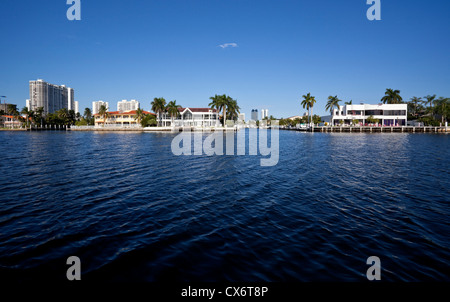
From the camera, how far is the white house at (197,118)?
124812 mm

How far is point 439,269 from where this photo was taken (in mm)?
7086

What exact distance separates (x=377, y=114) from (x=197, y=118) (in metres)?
90.6

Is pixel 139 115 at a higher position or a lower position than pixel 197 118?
higher

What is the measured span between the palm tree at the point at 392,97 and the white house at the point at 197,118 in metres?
90.0

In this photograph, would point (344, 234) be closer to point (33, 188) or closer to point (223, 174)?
point (223, 174)

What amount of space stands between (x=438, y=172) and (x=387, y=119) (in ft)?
390

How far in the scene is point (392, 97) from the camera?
5020 inches

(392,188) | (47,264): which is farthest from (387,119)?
(47,264)

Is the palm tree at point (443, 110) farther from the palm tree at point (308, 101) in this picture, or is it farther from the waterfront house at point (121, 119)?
Result: the waterfront house at point (121, 119)

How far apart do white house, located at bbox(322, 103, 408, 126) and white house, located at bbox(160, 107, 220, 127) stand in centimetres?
6659
